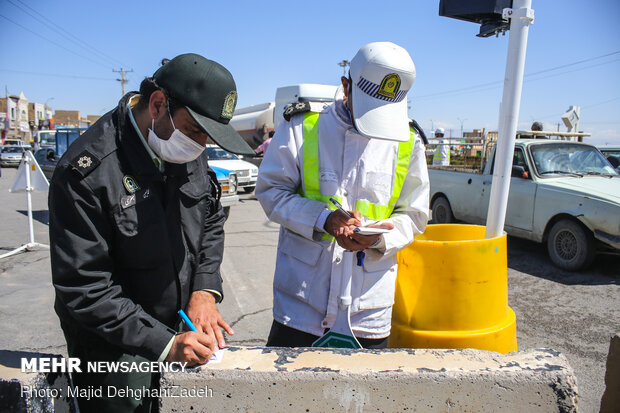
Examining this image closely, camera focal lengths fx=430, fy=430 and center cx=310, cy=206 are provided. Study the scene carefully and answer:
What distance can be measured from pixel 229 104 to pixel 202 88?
13 centimetres

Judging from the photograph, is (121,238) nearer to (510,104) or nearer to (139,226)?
(139,226)

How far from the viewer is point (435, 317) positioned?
261 centimetres

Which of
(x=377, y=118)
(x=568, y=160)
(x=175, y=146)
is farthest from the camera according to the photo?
(x=568, y=160)

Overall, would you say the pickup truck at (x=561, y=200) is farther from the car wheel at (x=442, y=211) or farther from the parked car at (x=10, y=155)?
the parked car at (x=10, y=155)

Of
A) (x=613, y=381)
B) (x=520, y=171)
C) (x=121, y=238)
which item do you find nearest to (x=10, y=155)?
(x=520, y=171)

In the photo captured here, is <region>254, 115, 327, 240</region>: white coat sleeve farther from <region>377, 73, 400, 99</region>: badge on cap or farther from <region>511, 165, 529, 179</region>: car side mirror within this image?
<region>511, 165, 529, 179</region>: car side mirror

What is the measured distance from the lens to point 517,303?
17.0 feet

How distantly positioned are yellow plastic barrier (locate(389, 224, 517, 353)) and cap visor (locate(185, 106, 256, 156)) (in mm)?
1428

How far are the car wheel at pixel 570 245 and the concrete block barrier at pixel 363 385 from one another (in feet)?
17.5

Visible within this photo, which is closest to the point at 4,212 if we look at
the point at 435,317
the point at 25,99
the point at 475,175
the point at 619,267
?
the point at 475,175

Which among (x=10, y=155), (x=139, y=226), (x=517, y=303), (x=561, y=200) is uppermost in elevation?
(x=139, y=226)

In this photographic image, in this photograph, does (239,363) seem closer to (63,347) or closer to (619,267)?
(63,347)

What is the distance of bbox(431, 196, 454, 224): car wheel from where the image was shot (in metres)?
9.02

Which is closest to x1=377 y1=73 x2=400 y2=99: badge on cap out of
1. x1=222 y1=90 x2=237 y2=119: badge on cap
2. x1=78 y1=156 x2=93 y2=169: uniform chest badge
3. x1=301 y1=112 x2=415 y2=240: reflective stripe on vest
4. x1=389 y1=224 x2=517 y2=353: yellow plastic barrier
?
x1=301 y1=112 x2=415 y2=240: reflective stripe on vest
